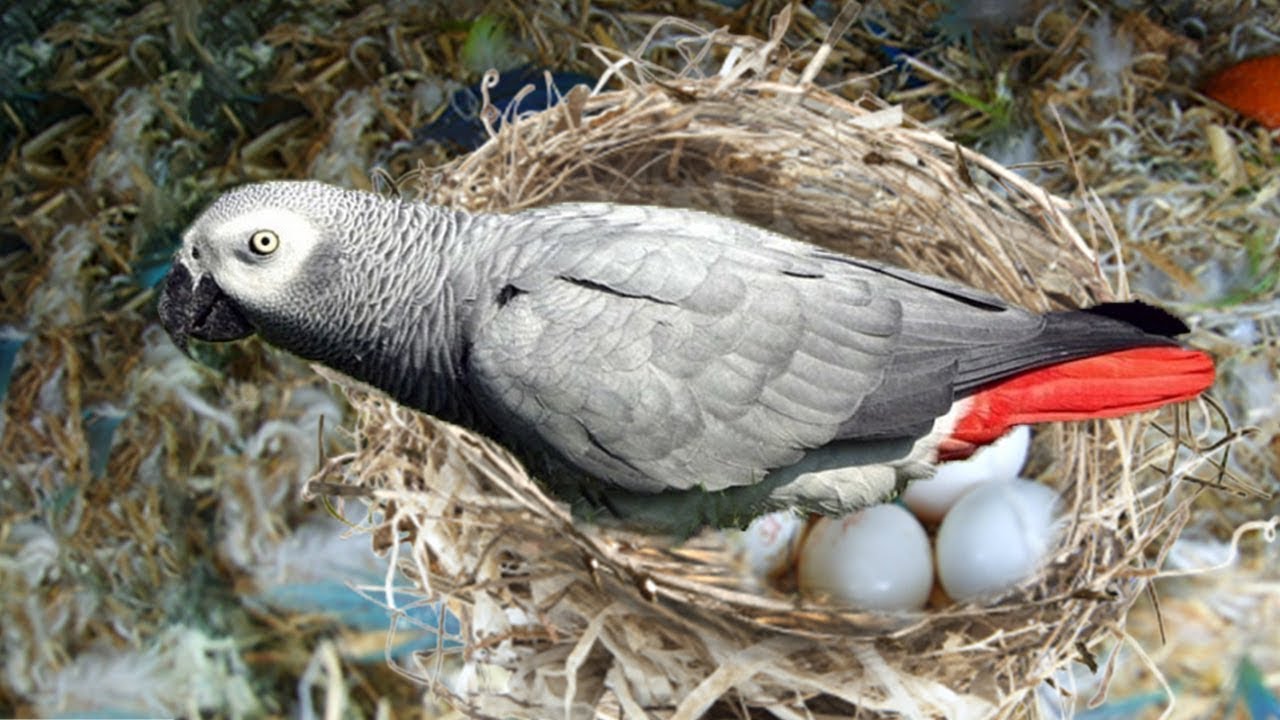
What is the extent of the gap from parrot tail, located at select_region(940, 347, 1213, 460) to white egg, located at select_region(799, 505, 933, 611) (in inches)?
6.4

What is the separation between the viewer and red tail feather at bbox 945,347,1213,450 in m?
0.76

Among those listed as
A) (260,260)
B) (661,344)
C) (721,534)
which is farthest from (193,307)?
(721,534)

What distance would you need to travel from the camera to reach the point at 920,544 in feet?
3.03

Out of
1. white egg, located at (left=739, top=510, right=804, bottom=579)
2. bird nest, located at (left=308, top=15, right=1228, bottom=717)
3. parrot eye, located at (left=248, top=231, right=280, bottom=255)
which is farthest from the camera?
white egg, located at (left=739, top=510, right=804, bottom=579)

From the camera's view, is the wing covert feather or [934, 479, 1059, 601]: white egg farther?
[934, 479, 1059, 601]: white egg

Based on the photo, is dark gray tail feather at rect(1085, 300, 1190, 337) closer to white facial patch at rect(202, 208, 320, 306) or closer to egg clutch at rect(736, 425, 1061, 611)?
egg clutch at rect(736, 425, 1061, 611)

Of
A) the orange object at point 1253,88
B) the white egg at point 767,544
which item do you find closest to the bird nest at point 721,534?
the white egg at point 767,544

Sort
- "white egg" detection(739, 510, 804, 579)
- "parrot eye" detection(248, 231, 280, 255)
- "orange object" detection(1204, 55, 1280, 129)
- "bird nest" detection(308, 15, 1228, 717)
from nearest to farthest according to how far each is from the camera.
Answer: "parrot eye" detection(248, 231, 280, 255), "bird nest" detection(308, 15, 1228, 717), "white egg" detection(739, 510, 804, 579), "orange object" detection(1204, 55, 1280, 129)

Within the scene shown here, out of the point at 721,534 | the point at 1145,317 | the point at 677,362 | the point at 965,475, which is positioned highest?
the point at 1145,317

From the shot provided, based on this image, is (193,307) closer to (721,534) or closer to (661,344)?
(661,344)

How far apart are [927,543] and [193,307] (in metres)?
0.60

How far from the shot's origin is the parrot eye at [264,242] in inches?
28.0

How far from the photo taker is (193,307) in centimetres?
75

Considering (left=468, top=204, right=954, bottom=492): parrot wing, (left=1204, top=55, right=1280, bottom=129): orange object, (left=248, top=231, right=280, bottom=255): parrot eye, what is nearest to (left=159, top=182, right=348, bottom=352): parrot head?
(left=248, top=231, right=280, bottom=255): parrot eye
